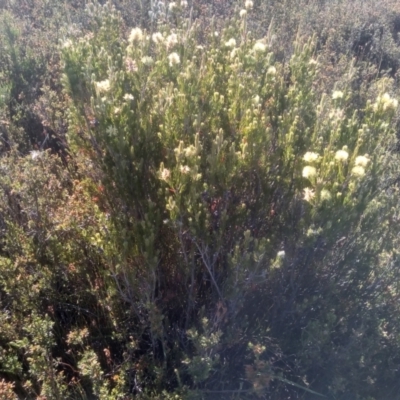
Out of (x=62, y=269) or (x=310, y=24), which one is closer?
(x=62, y=269)

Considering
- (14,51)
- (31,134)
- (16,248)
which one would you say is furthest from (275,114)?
(14,51)

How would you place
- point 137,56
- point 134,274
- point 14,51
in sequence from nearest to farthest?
point 134,274 < point 137,56 < point 14,51

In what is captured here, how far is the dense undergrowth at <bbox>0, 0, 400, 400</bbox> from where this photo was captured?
2057mm

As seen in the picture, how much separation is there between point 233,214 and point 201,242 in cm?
26

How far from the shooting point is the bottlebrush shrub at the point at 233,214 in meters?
2.05

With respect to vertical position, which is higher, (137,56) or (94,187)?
(137,56)

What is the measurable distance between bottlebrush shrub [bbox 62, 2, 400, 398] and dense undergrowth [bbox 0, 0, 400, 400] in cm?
1

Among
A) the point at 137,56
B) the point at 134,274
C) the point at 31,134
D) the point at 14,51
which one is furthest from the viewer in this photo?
the point at 14,51

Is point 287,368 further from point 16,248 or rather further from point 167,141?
point 16,248

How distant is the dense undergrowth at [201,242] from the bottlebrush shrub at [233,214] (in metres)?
0.01

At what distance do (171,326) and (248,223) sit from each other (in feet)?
2.18

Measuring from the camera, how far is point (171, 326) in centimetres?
244

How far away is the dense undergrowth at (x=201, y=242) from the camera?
2057 mm

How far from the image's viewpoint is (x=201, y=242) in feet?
6.82
